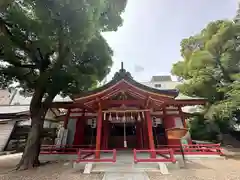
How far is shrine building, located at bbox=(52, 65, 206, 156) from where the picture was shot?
736cm

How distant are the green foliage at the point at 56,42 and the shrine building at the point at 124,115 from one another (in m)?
2.04

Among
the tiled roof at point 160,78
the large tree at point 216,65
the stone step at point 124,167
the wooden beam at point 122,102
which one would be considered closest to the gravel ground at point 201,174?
the stone step at point 124,167

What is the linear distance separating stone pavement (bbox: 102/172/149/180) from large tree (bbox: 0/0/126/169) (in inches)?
163

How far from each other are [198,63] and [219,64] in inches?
65.9

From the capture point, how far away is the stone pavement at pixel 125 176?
550cm

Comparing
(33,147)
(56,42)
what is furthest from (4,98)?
(56,42)

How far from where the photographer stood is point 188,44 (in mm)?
16812

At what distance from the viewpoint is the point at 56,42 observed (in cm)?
761

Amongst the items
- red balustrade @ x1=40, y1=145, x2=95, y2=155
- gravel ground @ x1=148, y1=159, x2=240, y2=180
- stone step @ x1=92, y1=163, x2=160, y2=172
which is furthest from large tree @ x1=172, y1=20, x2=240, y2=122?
red balustrade @ x1=40, y1=145, x2=95, y2=155

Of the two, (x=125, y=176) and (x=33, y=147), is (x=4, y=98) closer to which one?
(x=33, y=147)

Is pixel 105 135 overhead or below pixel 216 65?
below

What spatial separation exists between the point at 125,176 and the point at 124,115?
313cm

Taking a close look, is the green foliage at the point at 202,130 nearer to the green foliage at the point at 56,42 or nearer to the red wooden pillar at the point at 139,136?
the red wooden pillar at the point at 139,136

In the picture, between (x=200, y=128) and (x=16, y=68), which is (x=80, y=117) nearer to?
(x=16, y=68)
